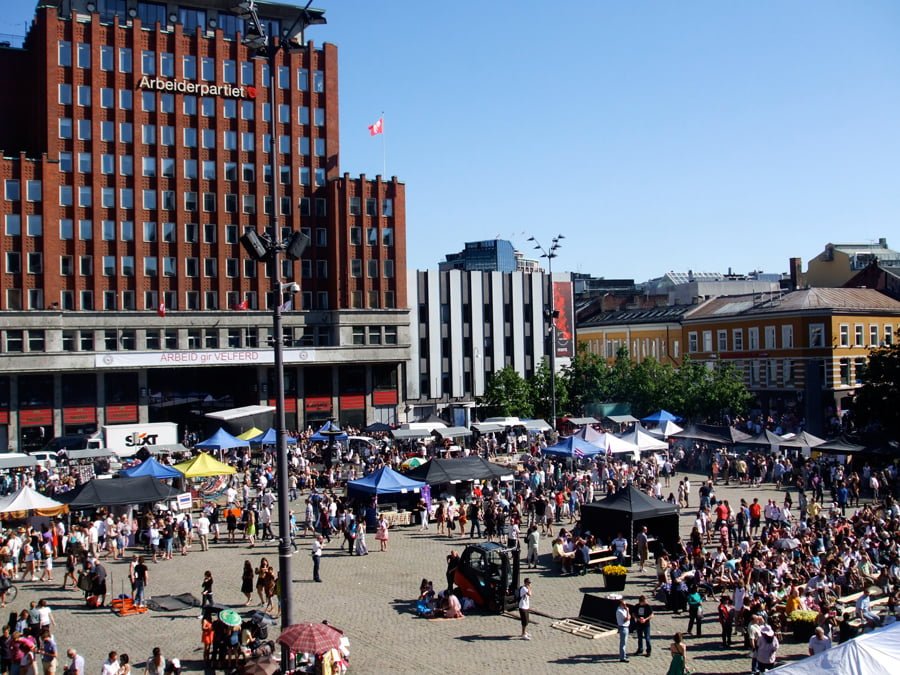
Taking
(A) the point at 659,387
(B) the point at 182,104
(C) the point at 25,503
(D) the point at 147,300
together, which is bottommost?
(C) the point at 25,503

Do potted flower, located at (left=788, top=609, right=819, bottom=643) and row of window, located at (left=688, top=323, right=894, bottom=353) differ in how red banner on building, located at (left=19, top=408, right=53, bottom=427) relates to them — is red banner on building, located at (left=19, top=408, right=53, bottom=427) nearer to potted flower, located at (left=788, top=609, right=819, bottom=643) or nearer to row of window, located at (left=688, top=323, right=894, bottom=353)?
row of window, located at (left=688, top=323, right=894, bottom=353)

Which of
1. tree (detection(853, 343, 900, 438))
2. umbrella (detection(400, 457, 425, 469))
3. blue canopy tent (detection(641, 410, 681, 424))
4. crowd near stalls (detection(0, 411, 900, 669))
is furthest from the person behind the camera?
blue canopy tent (detection(641, 410, 681, 424))

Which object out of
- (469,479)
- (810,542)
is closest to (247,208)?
(469,479)

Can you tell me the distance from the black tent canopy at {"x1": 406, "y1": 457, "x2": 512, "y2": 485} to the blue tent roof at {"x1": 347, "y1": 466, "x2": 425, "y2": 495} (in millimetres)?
610

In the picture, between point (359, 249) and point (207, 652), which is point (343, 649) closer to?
point (207, 652)

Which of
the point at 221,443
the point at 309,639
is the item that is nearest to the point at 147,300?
the point at 221,443

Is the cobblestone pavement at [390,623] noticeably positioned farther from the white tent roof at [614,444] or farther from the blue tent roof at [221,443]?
the blue tent roof at [221,443]

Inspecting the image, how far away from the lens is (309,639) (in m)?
16.1

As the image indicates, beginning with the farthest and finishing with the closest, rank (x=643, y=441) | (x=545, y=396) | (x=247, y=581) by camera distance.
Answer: (x=545, y=396) < (x=643, y=441) < (x=247, y=581)

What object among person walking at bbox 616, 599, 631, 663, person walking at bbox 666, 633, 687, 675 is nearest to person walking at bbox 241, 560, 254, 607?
person walking at bbox 616, 599, 631, 663

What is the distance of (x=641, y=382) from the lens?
60.6m

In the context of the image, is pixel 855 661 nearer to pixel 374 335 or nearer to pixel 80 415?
pixel 80 415

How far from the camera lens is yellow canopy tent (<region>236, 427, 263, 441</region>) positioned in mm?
49531

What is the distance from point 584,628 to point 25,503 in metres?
18.8
